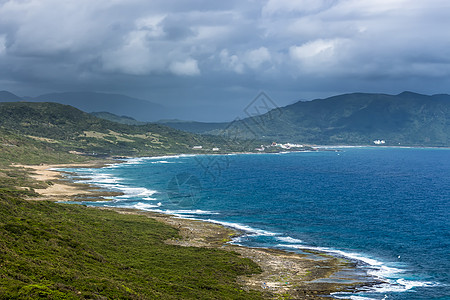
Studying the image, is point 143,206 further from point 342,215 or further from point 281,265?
point 281,265

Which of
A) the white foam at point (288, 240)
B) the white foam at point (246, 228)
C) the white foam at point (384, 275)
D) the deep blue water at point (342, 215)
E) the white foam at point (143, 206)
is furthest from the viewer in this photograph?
the white foam at point (143, 206)

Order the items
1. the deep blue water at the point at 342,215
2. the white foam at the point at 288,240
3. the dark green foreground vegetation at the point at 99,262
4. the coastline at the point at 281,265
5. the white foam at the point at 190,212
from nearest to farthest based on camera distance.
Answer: the dark green foreground vegetation at the point at 99,262 < the coastline at the point at 281,265 < the deep blue water at the point at 342,215 < the white foam at the point at 288,240 < the white foam at the point at 190,212

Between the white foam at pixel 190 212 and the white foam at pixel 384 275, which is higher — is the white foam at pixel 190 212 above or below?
above

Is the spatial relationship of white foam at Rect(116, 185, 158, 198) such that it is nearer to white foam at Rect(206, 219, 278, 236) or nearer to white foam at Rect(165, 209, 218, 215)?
white foam at Rect(165, 209, 218, 215)

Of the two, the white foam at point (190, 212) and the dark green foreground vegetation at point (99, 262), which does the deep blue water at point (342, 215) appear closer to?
the white foam at point (190, 212)

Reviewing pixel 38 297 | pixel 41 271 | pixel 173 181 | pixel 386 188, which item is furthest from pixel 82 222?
pixel 386 188

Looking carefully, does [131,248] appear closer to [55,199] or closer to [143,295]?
[143,295]

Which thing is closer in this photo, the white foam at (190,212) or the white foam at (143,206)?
the white foam at (190,212)

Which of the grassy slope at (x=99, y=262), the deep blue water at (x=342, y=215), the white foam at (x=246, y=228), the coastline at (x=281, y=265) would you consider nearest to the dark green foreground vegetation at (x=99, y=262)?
the grassy slope at (x=99, y=262)

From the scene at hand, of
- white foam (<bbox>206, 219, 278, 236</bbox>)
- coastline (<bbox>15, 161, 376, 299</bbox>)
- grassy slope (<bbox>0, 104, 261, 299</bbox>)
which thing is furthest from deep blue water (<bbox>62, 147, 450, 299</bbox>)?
grassy slope (<bbox>0, 104, 261, 299</bbox>)
